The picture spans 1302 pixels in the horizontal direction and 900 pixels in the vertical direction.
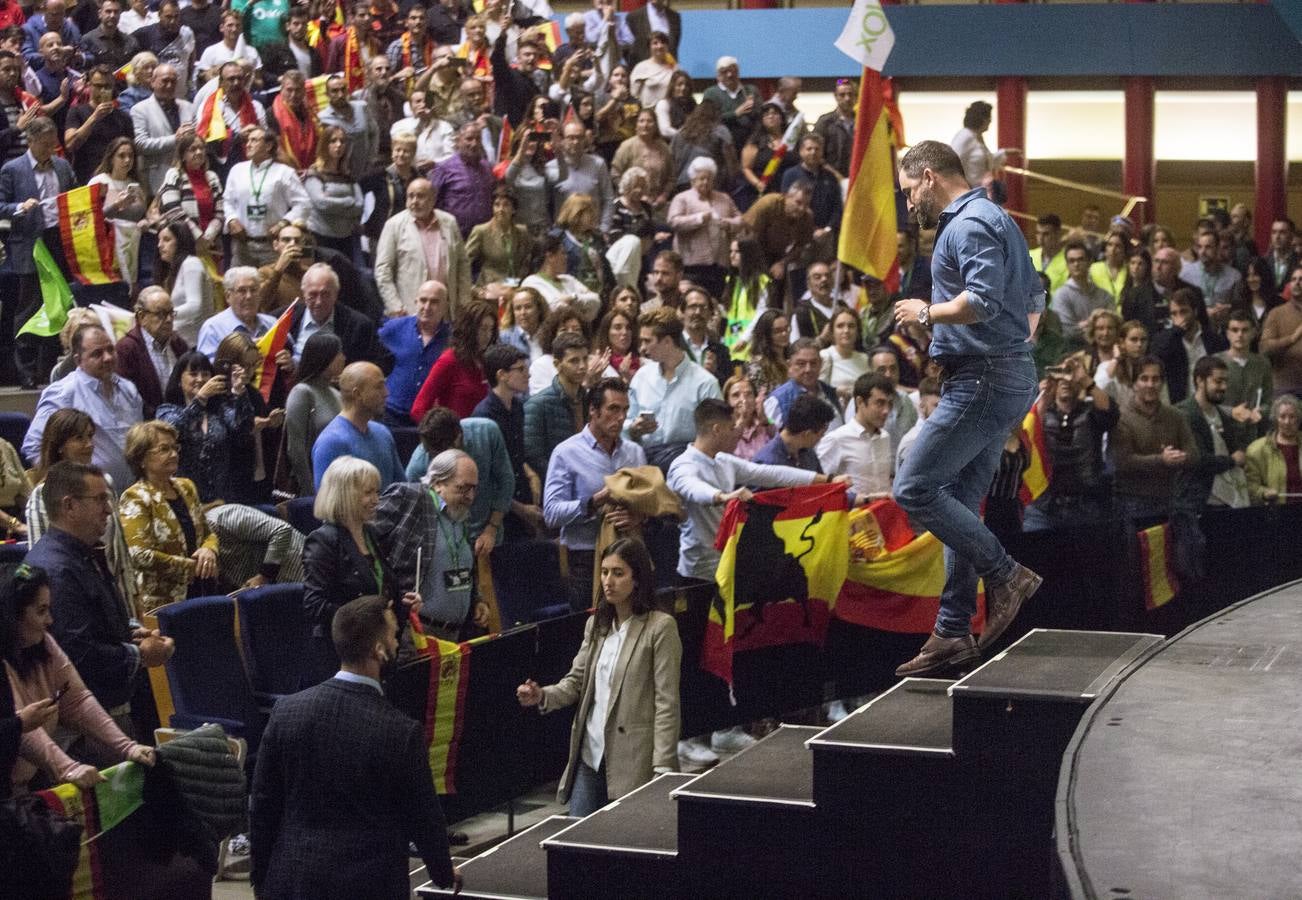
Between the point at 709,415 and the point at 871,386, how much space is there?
109cm

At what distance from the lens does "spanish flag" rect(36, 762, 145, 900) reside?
586 centimetres

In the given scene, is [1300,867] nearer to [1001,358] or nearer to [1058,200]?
[1001,358]

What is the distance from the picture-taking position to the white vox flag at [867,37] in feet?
37.1

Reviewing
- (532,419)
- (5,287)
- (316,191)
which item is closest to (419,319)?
(532,419)

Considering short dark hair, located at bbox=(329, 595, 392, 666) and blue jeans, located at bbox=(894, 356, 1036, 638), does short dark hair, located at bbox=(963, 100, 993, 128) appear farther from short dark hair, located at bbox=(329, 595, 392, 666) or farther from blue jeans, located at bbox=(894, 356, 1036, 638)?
short dark hair, located at bbox=(329, 595, 392, 666)

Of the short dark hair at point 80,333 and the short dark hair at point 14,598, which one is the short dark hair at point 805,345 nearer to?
the short dark hair at point 80,333

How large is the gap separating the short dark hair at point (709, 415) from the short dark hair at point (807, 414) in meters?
0.44

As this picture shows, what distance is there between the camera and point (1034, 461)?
417 inches

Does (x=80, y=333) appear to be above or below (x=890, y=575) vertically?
above

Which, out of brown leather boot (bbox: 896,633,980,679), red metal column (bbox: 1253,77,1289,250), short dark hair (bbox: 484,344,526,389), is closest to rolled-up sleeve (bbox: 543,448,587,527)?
short dark hair (bbox: 484,344,526,389)

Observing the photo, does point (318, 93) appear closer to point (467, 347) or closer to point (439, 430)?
point (467, 347)

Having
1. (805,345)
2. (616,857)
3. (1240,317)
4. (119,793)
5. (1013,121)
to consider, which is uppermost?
(1013,121)

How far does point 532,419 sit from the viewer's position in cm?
966

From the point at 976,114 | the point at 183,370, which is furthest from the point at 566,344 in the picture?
the point at 976,114
